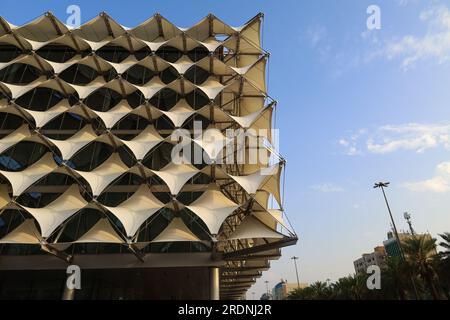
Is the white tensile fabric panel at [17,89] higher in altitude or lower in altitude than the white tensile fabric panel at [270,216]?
higher

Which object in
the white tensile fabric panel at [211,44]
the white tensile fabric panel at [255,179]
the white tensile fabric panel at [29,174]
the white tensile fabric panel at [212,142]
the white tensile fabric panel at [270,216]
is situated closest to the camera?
the white tensile fabric panel at [29,174]

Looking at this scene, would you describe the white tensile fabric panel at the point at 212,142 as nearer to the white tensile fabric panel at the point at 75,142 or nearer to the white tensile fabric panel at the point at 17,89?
the white tensile fabric panel at the point at 75,142

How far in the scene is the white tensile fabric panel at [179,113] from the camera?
86.6 ft

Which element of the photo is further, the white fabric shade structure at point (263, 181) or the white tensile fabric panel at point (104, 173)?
the white fabric shade structure at point (263, 181)

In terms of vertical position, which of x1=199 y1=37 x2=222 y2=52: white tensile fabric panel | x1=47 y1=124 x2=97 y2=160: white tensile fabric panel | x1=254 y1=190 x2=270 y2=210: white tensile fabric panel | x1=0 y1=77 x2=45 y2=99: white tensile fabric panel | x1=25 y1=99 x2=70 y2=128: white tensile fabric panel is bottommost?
x1=254 y1=190 x2=270 y2=210: white tensile fabric panel

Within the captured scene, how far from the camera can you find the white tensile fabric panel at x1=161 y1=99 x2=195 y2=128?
2640 centimetres

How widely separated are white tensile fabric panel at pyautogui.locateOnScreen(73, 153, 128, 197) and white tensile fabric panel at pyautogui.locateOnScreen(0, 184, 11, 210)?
522 centimetres

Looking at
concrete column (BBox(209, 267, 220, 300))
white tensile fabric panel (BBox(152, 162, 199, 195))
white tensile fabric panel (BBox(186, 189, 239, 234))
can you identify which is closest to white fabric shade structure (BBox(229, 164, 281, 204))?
white tensile fabric panel (BBox(186, 189, 239, 234))

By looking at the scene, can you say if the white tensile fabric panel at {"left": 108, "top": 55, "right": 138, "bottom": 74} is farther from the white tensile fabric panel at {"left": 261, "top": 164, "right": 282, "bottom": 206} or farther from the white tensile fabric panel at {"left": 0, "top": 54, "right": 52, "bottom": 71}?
the white tensile fabric panel at {"left": 261, "top": 164, "right": 282, "bottom": 206}

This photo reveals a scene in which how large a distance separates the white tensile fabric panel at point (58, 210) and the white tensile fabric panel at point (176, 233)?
596 cm

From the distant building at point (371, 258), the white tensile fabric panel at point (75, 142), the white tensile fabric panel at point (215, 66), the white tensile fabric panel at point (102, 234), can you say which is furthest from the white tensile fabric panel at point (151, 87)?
the distant building at point (371, 258)

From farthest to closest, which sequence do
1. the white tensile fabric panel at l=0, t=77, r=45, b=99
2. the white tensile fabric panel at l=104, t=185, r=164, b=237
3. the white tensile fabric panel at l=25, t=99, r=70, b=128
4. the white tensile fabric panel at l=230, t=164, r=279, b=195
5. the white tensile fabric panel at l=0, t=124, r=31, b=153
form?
the white tensile fabric panel at l=0, t=77, r=45, b=99 → the white tensile fabric panel at l=25, t=99, r=70, b=128 → the white tensile fabric panel at l=0, t=124, r=31, b=153 → the white tensile fabric panel at l=230, t=164, r=279, b=195 → the white tensile fabric panel at l=104, t=185, r=164, b=237

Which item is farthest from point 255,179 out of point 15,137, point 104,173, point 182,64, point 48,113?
point 15,137

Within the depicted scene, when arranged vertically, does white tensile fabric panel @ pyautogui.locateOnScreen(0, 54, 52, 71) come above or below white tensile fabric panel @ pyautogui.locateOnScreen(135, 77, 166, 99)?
above
